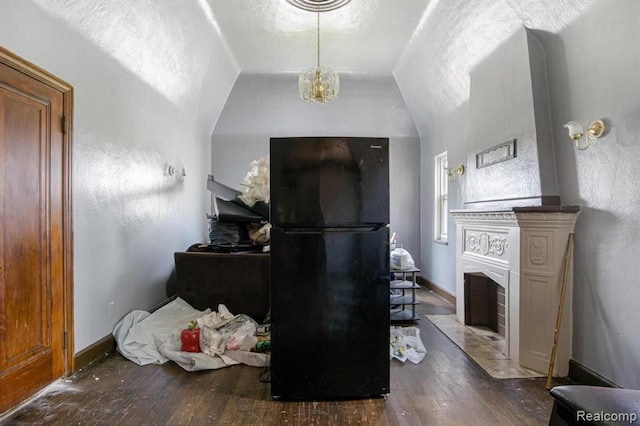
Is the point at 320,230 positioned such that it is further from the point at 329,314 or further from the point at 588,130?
the point at 588,130

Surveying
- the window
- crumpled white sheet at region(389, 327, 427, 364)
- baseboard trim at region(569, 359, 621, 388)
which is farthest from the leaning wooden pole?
the window

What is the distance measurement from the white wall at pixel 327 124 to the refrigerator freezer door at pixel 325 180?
3602mm

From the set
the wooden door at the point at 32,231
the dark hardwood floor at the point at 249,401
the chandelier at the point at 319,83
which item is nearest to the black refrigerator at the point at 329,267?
the dark hardwood floor at the point at 249,401

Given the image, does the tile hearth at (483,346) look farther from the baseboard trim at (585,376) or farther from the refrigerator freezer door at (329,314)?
the refrigerator freezer door at (329,314)

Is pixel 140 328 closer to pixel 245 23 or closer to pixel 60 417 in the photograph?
pixel 60 417

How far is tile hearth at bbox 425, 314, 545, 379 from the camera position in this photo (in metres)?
2.66

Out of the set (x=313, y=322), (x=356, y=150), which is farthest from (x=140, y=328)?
(x=356, y=150)

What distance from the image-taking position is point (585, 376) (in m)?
2.40

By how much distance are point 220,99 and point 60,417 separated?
459 cm

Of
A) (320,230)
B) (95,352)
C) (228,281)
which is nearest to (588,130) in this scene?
(320,230)

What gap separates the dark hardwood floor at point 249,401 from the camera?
2.04 m

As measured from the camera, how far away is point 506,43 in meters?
3.10

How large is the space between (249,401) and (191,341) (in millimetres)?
937

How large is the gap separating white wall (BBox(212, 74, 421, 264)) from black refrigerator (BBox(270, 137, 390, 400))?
3.66 meters
